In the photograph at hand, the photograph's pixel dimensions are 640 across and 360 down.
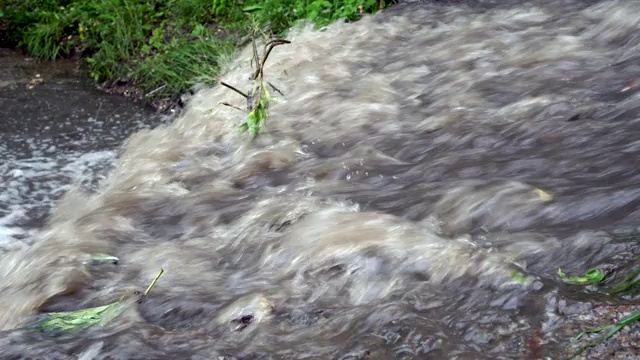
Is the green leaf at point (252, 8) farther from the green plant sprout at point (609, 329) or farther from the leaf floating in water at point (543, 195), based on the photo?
the green plant sprout at point (609, 329)

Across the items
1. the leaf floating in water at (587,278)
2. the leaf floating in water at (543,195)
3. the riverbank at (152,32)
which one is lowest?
the riverbank at (152,32)

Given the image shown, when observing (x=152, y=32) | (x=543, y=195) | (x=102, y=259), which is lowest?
(x=152, y=32)

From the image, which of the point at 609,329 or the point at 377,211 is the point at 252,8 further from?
the point at 609,329

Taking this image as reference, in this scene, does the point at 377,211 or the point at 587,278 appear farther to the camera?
the point at 377,211

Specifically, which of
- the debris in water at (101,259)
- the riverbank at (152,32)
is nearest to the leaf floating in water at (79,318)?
the debris in water at (101,259)

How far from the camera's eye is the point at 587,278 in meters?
Answer: 2.30

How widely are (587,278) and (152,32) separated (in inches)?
241

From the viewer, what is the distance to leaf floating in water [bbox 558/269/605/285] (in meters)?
2.28

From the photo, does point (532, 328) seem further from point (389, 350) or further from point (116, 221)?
point (116, 221)

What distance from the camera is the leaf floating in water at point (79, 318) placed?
2518mm

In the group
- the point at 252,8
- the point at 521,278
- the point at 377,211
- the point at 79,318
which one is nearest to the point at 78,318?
the point at 79,318

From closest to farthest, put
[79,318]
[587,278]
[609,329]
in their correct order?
[609,329] < [587,278] < [79,318]

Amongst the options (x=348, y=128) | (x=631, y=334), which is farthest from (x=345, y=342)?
(x=348, y=128)

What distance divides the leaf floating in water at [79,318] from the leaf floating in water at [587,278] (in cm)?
122
